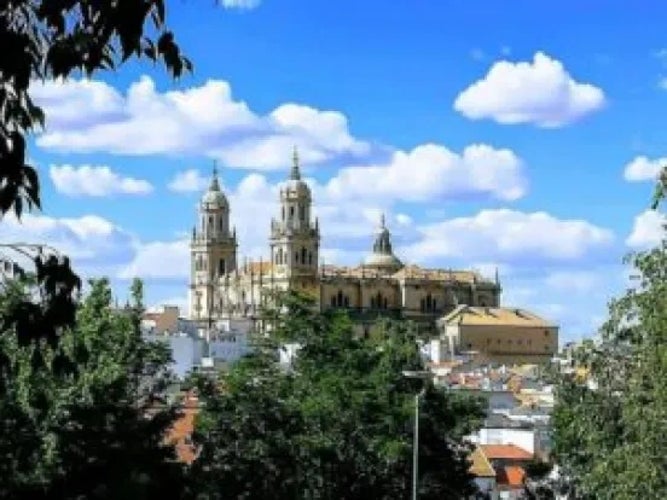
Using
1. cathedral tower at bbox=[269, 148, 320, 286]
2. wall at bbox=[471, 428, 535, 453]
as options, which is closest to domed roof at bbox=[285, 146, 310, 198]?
cathedral tower at bbox=[269, 148, 320, 286]

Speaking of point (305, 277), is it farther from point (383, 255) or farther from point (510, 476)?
point (510, 476)

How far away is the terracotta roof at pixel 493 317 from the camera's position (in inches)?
6462

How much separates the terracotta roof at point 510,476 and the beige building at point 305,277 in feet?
318

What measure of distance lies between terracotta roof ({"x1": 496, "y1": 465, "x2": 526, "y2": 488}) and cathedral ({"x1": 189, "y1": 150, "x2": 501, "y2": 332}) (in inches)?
3699

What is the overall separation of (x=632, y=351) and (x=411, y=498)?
10018 millimetres

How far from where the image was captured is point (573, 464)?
120ft

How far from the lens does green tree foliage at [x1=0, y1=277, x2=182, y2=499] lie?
890 inches

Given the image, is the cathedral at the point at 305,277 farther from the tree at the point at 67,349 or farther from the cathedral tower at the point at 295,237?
the tree at the point at 67,349

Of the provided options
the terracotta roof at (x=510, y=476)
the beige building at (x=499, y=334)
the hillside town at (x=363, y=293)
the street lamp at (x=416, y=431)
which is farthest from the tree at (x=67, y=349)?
the beige building at (x=499, y=334)

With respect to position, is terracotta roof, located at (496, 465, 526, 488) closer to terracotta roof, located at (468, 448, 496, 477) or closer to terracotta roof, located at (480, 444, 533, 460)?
terracotta roof, located at (480, 444, 533, 460)

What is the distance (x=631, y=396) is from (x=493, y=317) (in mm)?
144565

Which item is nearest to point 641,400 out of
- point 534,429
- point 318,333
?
point 318,333

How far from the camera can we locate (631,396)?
23.7m

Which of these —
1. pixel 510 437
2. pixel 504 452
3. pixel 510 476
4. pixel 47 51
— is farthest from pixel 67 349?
pixel 510 437
